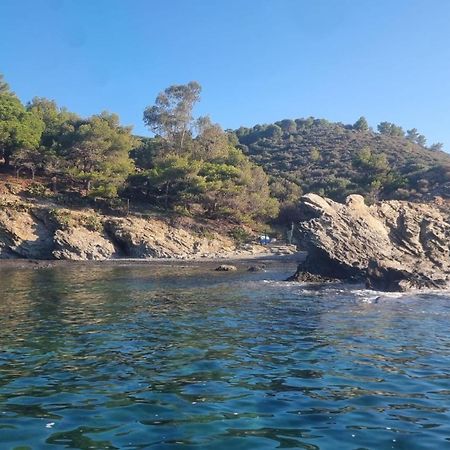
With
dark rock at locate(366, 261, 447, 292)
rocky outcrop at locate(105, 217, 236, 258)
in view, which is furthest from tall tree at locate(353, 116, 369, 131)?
dark rock at locate(366, 261, 447, 292)

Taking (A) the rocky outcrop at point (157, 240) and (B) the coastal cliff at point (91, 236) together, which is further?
(A) the rocky outcrop at point (157, 240)

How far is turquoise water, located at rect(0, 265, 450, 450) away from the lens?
721cm

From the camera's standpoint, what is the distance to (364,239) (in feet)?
98.8

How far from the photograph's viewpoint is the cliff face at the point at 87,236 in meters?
47.5

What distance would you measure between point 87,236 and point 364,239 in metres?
28.8

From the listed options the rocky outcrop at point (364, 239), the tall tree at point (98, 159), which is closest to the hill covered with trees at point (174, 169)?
the tall tree at point (98, 159)

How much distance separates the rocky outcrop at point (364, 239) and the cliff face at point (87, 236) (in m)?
23.1

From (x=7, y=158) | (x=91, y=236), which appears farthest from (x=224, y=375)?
(x=7, y=158)

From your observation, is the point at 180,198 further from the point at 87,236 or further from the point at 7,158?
the point at 7,158

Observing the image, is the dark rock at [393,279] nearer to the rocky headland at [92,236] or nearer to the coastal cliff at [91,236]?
the rocky headland at [92,236]

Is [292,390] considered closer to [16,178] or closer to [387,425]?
[387,425]

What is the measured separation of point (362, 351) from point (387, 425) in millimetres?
4794

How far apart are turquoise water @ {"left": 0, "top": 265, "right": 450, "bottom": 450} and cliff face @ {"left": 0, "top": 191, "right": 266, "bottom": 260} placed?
2797cm

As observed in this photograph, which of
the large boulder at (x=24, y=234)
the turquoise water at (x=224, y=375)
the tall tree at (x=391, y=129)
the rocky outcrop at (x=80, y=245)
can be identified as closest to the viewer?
the turquoise water at (x=224, y=375)
